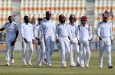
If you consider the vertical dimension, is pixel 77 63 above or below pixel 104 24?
below

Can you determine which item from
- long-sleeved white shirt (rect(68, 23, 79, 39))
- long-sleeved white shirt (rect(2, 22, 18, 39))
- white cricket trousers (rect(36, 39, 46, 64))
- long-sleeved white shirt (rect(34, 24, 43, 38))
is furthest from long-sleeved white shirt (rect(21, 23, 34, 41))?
long-sleeved white shirt (rect(68, 23, 79, 39))

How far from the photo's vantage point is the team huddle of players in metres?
26.5

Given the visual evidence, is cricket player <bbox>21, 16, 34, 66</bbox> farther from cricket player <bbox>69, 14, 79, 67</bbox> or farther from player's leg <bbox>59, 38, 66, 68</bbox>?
player's leg <bbox>59, 38, 66, 68</bbox>

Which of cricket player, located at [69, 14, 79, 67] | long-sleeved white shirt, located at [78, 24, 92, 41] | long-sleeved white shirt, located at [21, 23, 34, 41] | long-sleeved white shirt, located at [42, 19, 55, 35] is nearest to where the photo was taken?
long-sleeved white shirt, located at [42, 19, 55, 35]

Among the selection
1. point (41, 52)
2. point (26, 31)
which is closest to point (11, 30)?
point (26, 31)

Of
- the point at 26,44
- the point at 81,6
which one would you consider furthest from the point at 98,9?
the point at 26,44

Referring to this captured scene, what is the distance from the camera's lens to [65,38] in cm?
2677

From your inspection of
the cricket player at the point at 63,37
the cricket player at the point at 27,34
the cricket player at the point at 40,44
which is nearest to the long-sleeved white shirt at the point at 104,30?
the cricket player at the point at 63,37

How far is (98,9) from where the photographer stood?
54000 mm

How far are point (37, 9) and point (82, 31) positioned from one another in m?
27.2

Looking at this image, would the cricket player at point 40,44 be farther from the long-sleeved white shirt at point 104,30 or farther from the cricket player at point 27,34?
the long-sleeved white shirt at point 104,30

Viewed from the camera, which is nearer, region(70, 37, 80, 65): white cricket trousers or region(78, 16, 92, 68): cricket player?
region(78, 16, 92, 68): cricket player

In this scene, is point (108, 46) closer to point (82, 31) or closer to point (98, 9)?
point (82, 31)

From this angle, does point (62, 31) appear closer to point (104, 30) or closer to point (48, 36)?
point (48, 36)
